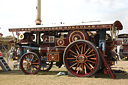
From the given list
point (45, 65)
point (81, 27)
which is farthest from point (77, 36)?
point (45, 65)

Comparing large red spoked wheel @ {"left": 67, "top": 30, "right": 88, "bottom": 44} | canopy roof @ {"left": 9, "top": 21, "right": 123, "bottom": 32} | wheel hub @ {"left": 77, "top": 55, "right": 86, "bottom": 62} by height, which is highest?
canopy roof @ {"left": 9, "top": 21, "right": 123, "bottom": 32}

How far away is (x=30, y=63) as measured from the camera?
31.4 ft

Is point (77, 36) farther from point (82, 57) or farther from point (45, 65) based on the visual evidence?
point (45, 65)

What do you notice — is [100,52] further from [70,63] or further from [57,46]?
[57,46]

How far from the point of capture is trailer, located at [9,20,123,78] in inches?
325

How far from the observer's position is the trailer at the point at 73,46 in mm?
8250

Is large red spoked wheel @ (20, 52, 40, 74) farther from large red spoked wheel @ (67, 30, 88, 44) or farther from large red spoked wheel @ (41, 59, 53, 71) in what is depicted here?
large red spoked wheel @ (67, 30, 88, 44)

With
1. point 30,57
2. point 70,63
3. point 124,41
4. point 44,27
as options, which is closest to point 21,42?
point 30,57

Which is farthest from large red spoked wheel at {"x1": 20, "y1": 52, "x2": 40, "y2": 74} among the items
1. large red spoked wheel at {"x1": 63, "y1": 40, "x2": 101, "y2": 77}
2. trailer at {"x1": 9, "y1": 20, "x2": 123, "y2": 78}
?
large red spoked wheel at {"x1": 63, "y1": 40, "x2": 101, "y2": 77}

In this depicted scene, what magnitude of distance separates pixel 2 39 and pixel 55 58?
2904 centimetres

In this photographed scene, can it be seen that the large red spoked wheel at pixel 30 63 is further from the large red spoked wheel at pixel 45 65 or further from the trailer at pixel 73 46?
the large red spoked wheel at pixel 45 65

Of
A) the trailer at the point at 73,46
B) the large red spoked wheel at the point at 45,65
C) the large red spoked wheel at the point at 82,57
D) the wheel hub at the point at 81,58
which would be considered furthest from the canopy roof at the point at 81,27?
the large red spoked wheel at the point at 45,65

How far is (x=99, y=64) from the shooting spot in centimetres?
802

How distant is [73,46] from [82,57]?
0.73m
